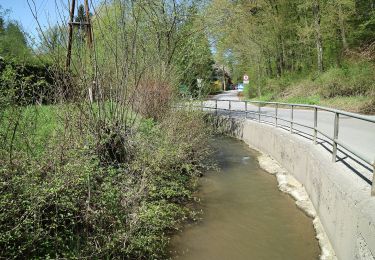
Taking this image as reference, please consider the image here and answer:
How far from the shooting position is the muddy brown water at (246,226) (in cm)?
605

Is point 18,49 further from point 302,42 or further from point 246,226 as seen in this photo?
point 302,42

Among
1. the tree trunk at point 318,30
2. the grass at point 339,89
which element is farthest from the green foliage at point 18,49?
the tree trunk at point 318,30

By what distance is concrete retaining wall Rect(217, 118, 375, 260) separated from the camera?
161 inches

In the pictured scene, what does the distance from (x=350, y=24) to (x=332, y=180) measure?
20.5m

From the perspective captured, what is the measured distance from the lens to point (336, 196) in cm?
538

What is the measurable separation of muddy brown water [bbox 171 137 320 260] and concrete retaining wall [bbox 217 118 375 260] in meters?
0.53

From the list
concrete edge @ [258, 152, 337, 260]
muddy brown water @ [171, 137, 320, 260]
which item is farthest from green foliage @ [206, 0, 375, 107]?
muddy brown water @ [171, 137, 320, 260]

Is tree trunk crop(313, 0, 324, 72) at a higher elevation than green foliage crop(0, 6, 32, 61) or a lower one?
higher

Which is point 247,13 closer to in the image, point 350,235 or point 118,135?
point 118,135

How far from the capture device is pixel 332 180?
18.5 feet

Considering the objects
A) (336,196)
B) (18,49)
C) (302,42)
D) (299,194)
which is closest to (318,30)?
(302,42)

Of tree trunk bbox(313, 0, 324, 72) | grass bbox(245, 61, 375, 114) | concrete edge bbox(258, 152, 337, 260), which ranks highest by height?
tree trunk bbox(313, 0, 324, 72)

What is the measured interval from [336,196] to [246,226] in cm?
225

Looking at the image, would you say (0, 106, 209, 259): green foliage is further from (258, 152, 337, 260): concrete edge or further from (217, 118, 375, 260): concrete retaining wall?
(217, 118, 375, 260): concrete retaining wall
